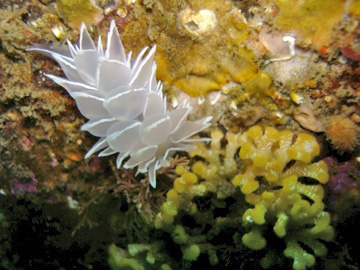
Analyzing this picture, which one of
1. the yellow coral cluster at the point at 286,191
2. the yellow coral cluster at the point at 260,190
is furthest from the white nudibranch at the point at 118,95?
the yellow coral cluster at the point at 286,191

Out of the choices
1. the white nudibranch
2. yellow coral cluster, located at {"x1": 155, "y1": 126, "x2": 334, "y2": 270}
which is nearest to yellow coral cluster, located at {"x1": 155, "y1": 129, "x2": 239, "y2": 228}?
yellow coral cluster, located at {"x1": 155, "y1": 126, "x2": 334, "y2": 270}

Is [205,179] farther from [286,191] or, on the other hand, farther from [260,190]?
[286,191]

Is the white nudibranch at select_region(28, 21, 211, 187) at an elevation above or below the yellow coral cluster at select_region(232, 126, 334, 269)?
above

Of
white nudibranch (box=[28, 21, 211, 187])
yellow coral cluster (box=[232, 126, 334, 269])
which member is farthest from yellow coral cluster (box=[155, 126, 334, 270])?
white nudibranch (box=[28, 21, 211, 187])

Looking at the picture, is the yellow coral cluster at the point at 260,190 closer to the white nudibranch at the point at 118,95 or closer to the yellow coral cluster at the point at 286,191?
the yellow coral cluster at the point at 286,191

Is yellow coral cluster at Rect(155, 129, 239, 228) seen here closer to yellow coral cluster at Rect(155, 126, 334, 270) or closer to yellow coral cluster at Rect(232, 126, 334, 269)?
yellow coral cluster at Rect(155, 126, 334, 270)

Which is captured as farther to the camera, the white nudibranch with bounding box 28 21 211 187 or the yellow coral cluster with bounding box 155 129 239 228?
the yellow coral cluster with bounding box 155 129 239 228

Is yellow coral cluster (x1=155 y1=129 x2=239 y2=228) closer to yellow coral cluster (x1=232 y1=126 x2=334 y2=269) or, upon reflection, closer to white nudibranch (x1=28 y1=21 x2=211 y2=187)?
yellow coral cluster (x1=232 y1=126 x2=334 y2=269)
